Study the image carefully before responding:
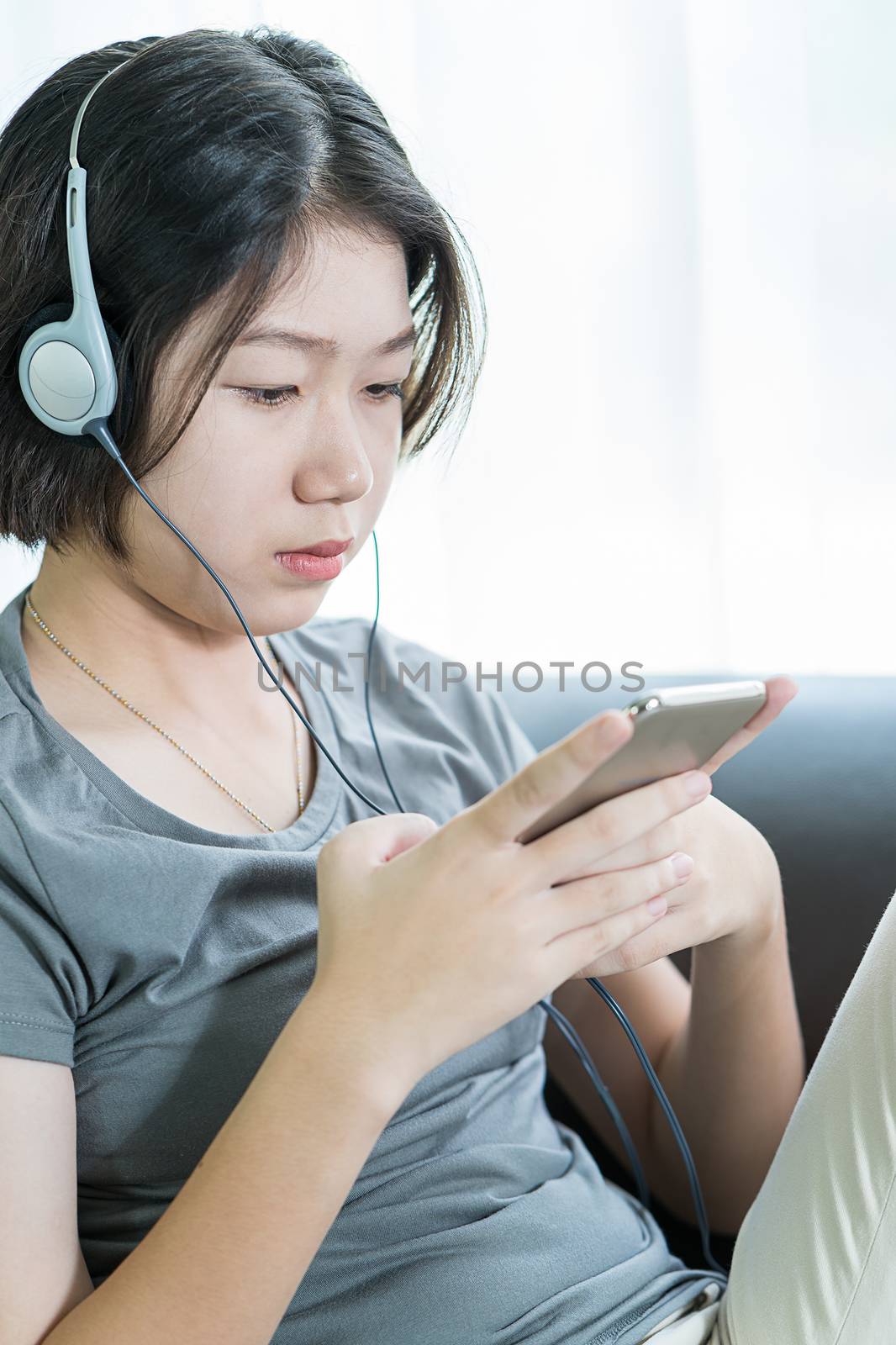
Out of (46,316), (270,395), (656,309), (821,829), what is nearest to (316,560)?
(270,395)

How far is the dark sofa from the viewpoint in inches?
37.5

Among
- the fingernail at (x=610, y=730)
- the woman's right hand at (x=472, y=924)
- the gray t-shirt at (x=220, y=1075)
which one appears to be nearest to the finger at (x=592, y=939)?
the woman's right hand at (x=472, y=924)

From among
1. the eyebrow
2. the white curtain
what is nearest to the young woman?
the eyebrow

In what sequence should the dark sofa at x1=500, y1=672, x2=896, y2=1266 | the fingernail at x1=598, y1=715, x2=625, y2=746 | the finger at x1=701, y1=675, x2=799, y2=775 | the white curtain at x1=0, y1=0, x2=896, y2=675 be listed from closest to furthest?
the fingernail at x1=598, y1=715, x2=625, y2=746
the finger at x1=701, y1=675, x2=799, y2=775
the dark sofa at x1=500, y1=672, x2=896, y2=1266
the white curtain at x1=0, y1=0, x2=896, y2=675

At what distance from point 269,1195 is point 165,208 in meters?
0.54

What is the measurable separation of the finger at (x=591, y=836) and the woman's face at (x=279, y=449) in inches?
11.8

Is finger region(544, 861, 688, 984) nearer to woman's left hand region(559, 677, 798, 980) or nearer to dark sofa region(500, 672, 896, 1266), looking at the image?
woman's left hand region(559, 677, 798, 980)

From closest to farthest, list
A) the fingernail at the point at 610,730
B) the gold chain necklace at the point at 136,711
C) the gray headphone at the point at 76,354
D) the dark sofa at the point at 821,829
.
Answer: the fingernail at the point at 610,730 → the gray headphone at the point at 76,354 → the gold chain necklace at the point at 136,711 → the dark sofa at the point at 821,829

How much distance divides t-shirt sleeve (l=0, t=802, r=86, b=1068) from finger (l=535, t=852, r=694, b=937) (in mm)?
290

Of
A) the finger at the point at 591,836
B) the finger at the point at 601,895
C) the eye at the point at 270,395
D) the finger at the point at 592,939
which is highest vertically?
the eye at the point at 270,395

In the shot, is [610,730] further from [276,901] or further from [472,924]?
[276,901]

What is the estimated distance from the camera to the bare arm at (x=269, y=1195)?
0.56 metres

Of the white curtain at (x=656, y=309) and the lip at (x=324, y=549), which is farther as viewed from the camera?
the white curtain at (x=656, y=309)

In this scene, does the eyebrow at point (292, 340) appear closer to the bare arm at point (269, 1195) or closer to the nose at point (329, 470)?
the nose at point (329, 470)
